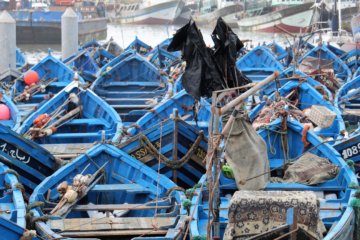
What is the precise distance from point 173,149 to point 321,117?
3655mm

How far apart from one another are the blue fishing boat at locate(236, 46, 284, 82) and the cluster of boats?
4.33m

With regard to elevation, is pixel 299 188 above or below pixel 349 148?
below

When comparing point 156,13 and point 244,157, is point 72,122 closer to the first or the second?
point 244,157

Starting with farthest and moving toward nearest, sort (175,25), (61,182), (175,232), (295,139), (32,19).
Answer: (175,25)
(32,19)
(295,139)
(61,182)
(175,232)

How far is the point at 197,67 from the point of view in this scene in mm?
11469

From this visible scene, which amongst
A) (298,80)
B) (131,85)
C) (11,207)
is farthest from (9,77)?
(11,207)

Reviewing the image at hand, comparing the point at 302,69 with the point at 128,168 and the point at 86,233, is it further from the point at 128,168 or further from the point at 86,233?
the point at 86,233

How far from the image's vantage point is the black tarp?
11.4m

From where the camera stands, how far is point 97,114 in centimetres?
1745

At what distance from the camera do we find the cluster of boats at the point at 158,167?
31.9ft

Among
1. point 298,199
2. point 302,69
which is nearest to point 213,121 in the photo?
point 298,199

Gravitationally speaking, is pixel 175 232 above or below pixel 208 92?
below

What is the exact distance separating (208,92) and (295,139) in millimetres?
2720

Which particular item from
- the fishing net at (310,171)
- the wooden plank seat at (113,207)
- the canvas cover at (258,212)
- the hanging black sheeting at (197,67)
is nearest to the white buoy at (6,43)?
the hanging black sheeting at (197,67)
